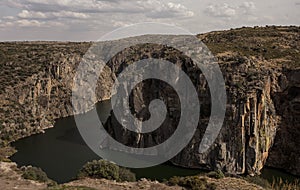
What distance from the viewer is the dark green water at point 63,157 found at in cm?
4312

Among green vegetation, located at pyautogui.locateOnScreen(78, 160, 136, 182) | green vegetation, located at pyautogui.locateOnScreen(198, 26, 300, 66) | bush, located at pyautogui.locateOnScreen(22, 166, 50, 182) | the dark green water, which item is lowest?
the dark green water

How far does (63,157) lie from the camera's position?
165 ft

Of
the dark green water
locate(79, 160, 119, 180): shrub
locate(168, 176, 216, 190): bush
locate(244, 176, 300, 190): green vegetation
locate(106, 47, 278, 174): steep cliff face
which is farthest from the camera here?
locate(106, 47, 278, 174): steep cliff face

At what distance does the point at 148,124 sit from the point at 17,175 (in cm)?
2995

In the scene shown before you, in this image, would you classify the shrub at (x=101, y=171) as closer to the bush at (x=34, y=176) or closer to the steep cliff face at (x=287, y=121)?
the bush at (x=34, y=176)

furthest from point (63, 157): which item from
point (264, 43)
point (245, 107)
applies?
point (264, 43)

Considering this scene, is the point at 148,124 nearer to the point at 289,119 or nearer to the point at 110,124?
the point at 110,124

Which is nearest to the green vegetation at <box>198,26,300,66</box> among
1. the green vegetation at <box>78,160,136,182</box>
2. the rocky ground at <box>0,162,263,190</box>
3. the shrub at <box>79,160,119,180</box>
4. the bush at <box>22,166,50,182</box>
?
the rocky ground at <box>0,162,263,190</box>

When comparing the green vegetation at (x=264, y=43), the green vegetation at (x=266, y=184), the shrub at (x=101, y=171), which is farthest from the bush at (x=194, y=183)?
the green vegetation at (x=264, y=43)

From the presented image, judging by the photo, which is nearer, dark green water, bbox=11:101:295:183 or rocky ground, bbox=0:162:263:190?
rocky ground, bbox=0:162:263:190

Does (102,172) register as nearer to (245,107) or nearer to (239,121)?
(239,121)

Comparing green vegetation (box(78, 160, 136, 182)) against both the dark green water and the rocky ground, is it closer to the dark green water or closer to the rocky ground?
the rocky ground

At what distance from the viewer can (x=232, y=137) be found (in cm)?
4566

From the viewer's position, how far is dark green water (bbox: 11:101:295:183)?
4312cm
